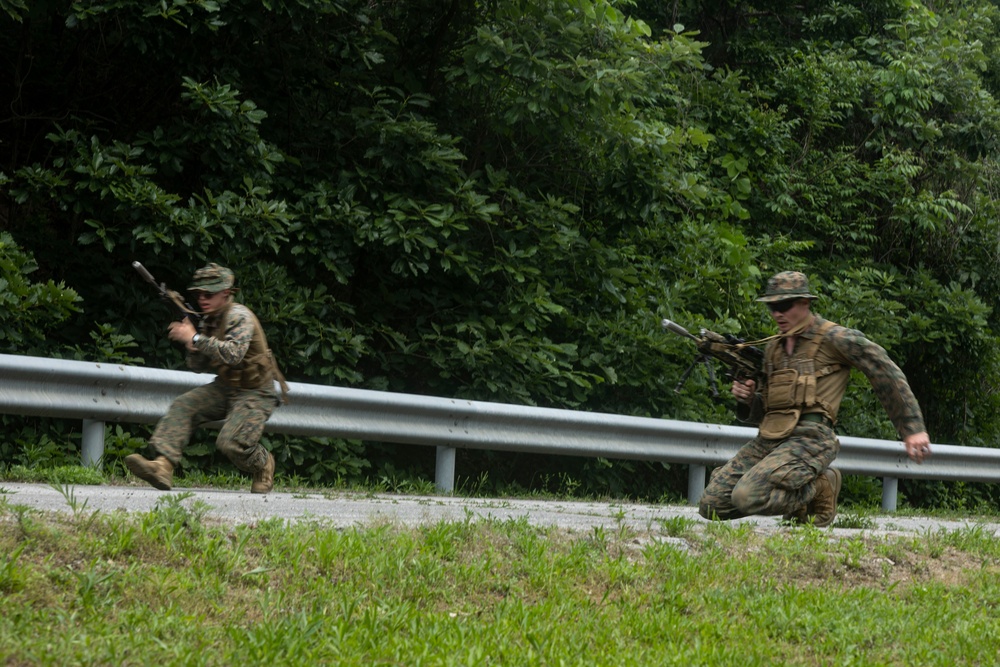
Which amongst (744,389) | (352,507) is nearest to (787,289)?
(744,389)

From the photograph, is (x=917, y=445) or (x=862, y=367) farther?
(x=862, y=367)

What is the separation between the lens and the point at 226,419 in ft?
25.0

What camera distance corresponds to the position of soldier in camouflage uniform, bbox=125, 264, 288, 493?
23.7ft

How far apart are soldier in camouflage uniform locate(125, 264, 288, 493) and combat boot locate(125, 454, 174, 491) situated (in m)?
0.02

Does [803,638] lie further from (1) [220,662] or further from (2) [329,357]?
(2) [329,357]

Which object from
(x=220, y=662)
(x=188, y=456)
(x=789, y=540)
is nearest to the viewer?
(x=220, y=662)

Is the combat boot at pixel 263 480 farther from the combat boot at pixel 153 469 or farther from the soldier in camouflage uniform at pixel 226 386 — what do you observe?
the combat boot at pixel 153 469

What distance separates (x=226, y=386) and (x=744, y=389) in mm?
3129

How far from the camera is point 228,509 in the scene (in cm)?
598

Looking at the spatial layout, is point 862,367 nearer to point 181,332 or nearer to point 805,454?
point 805,454

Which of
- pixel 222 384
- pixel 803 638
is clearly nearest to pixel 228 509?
pixel 222 384

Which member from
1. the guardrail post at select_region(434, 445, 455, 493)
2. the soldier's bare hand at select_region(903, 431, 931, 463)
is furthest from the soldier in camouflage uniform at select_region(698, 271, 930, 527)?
the guardrail post at select_region(434, 445, 455, 493)

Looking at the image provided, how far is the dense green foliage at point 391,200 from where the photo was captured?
10352 mm

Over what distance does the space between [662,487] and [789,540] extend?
23.9 feet
